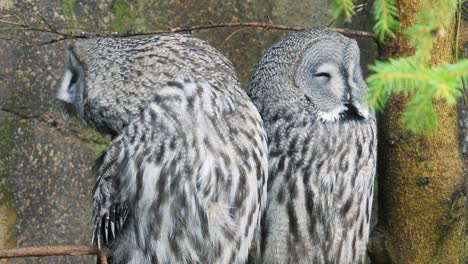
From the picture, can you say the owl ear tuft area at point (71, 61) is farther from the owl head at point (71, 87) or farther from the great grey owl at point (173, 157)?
the great grey owl at point (173, 157)

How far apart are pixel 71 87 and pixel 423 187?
1181 millimetres

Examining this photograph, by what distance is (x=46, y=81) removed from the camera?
343 centimetres

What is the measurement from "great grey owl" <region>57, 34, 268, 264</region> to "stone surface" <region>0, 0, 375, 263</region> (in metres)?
0.87

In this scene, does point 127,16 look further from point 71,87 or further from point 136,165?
point 136,165

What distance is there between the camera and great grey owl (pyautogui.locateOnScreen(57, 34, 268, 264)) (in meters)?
2.42

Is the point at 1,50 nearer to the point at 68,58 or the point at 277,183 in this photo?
the point at 68,58

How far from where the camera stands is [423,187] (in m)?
2.57

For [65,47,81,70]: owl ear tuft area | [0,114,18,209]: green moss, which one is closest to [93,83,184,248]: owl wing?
[65,47,81,70]: owl ear tuft area

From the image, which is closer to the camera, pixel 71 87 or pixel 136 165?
pixel 136 165

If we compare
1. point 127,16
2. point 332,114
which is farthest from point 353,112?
point 127,16

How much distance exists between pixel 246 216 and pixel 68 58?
82 centimetres

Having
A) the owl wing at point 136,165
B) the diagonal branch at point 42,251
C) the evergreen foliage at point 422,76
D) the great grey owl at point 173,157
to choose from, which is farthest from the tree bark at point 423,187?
the evergreen foliage at point 422,76

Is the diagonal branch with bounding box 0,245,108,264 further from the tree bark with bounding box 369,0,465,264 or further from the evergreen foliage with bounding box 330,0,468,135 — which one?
the evergreen foliage with bounding box 330,0,468,135

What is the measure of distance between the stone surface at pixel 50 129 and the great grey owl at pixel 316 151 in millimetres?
710
